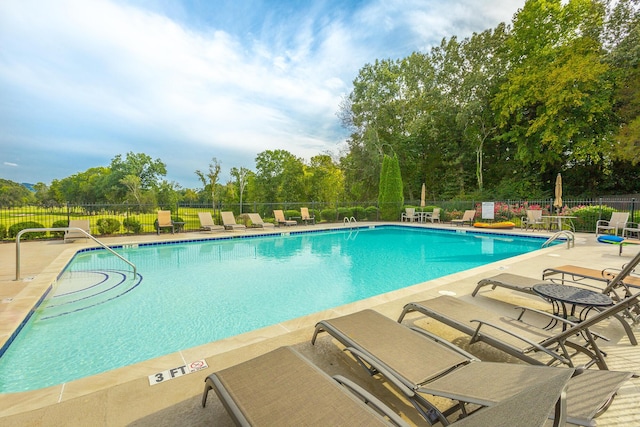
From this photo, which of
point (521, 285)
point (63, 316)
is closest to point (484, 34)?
point (521, 285)

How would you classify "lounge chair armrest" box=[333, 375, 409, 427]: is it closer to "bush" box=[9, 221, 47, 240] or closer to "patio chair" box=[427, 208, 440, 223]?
"bush" box=[9, 221, 47, 240]

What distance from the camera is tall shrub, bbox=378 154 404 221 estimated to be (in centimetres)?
1750

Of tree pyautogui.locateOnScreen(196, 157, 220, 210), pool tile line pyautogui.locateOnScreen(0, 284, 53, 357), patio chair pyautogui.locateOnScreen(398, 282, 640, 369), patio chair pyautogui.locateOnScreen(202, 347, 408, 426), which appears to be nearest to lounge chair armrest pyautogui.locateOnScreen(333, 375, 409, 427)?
patio chair pyautogui.locateOnScreen(202, 347, 408, 426)

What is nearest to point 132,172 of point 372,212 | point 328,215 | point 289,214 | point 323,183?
point 323,183

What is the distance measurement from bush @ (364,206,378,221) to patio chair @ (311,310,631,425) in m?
15.5

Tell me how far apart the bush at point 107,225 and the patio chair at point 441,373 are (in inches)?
433

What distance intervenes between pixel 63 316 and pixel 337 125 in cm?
2376

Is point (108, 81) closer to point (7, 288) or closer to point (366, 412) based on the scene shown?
point (7, 288)

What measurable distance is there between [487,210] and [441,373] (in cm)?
1525

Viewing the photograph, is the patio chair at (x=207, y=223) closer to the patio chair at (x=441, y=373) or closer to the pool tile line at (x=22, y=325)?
the pool tile line at (x=22, y=325)

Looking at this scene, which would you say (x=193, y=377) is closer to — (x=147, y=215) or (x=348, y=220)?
(x=147, y=215)

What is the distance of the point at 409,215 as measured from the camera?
1708 centimetres

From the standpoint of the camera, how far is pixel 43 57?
11.6 meters

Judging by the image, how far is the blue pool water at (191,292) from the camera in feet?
10.4
